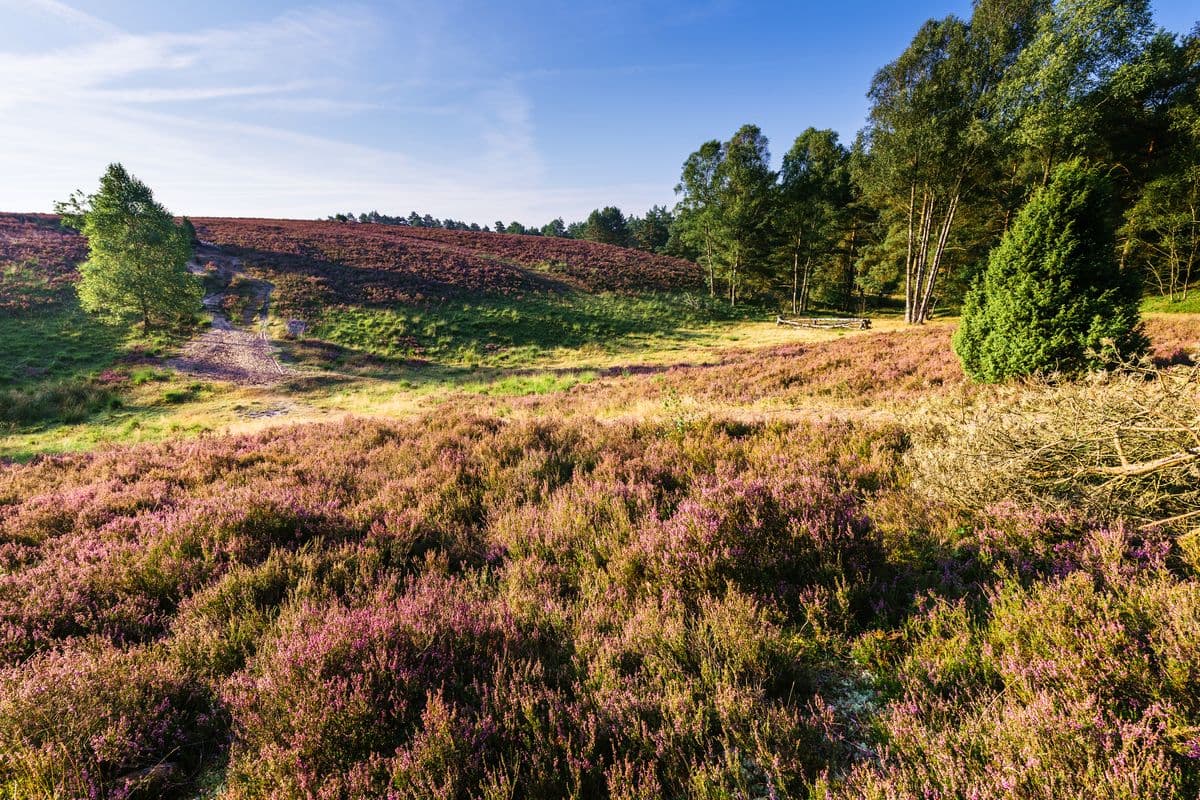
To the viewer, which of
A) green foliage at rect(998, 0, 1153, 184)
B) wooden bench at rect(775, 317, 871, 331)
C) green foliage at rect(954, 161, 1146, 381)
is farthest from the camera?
wooden bench at rect(775, 317, 871, 331)

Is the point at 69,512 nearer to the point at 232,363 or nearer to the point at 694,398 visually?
the point at 694,398

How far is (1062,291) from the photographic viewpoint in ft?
25.7

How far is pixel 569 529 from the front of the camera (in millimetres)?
4094

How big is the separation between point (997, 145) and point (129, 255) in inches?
1647

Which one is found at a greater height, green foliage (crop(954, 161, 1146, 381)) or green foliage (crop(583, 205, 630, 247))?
green foliage (crop(583, 205, 630, 247))

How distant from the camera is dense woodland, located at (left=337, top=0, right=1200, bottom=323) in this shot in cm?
1800

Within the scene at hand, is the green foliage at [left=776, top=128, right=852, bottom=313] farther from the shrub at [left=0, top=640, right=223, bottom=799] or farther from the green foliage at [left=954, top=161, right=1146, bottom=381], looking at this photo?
the shrub at [left=0, top=640, right=223, bottom=799]

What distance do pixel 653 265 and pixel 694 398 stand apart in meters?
38.2

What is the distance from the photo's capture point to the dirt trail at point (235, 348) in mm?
20109

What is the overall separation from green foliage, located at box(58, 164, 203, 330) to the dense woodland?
34.8 meters

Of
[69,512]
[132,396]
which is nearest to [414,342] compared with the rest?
[132,396]

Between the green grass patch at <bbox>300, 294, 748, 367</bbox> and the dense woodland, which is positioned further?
the green grass patch at <bbox>300, 294, 748, 367</bbox>

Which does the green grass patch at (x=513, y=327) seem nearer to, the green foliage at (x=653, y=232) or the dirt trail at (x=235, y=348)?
the dirt trail at (x=235, y=348)

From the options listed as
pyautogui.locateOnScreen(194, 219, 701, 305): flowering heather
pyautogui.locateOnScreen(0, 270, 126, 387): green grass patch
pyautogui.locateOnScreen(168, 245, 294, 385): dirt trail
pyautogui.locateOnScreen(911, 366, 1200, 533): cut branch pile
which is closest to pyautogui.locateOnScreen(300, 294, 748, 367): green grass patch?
pyautogui.locateOnScreen(194, 219, 701, 305): flowering heather
